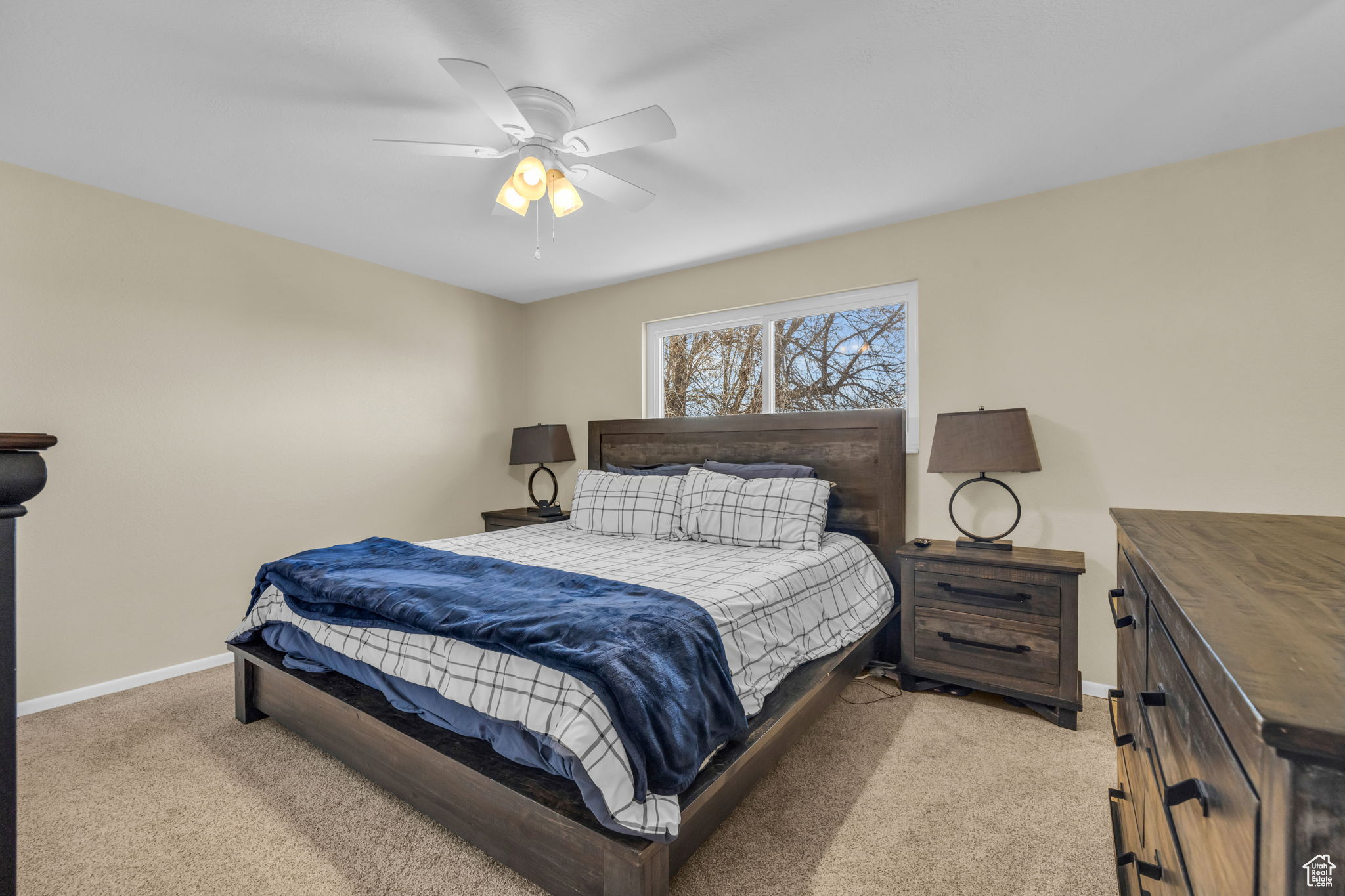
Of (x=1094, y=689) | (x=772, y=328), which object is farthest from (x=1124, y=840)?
(x=772, y=328)

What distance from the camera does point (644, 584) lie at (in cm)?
211

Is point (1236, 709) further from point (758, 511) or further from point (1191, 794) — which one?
point (758, 511)

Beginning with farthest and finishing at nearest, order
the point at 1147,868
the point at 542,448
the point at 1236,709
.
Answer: the point at 542,448
the point at 1147,868
the point at 1236,709

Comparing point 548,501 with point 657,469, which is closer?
point 657,469

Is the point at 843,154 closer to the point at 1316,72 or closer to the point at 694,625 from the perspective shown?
the point at 1316,72

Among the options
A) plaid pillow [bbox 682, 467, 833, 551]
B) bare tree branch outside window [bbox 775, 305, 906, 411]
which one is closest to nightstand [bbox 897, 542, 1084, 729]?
plaid pillow [bbox 682, 467, 833, 551]

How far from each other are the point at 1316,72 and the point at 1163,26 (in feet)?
2.36

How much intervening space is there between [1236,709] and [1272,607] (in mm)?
246

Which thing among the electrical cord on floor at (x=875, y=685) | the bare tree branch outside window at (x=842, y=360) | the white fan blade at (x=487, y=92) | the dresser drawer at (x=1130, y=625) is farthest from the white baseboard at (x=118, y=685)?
the dresser drawer at (x=1130, y=625)

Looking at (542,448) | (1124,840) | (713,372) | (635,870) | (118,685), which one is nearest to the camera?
(635,870)

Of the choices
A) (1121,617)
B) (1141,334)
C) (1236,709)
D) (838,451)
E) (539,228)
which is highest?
(539,228)

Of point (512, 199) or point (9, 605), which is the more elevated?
point (512, 199)

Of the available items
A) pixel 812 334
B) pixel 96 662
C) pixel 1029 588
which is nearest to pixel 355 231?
pixel 96 662

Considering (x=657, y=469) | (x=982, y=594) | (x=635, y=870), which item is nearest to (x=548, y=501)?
(x=657, y=469)
